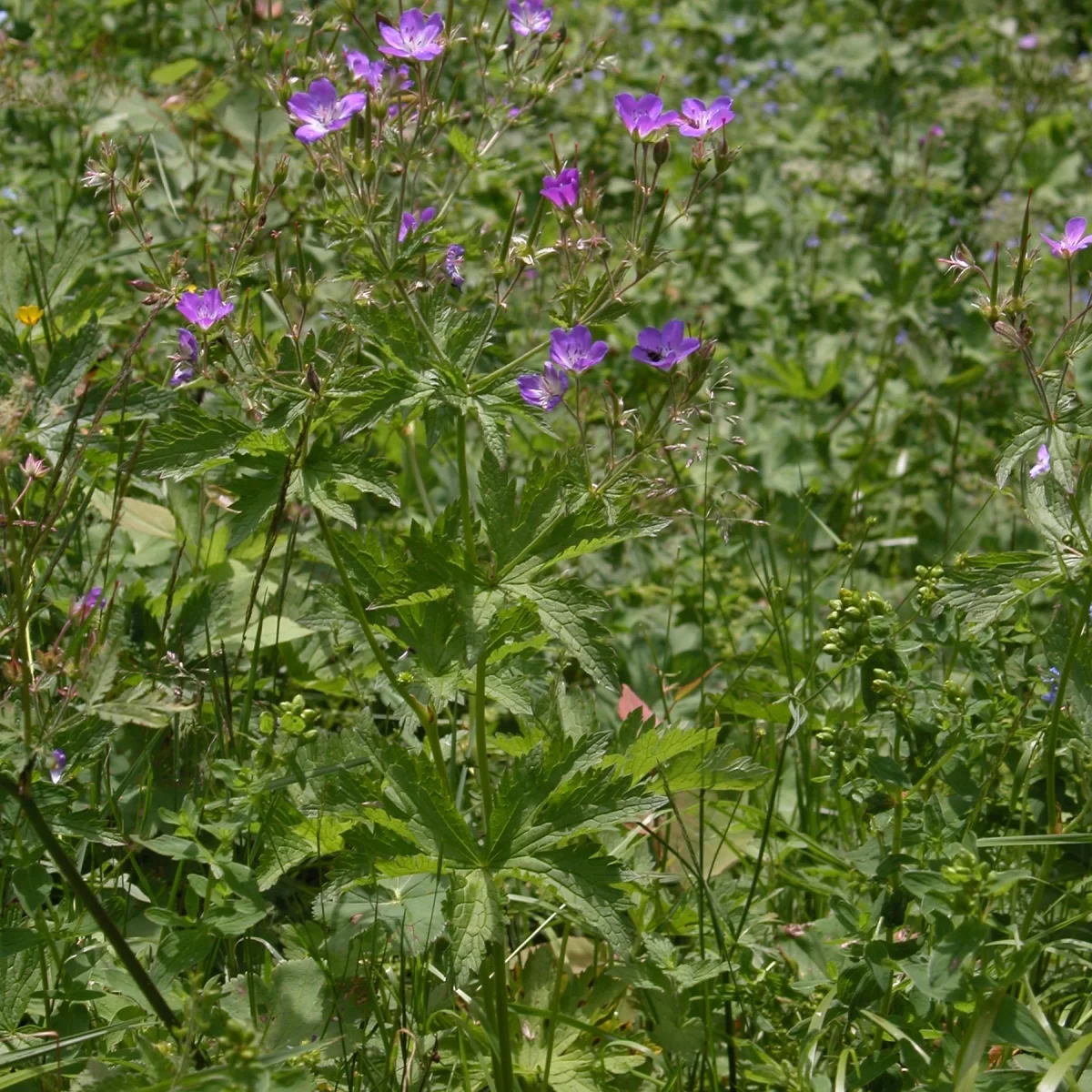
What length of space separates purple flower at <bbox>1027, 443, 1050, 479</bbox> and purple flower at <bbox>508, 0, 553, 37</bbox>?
3.33 feet

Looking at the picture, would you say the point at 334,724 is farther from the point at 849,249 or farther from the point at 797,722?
the point at 849,249

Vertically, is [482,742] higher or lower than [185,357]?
lower

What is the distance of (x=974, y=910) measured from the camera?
5.25 feet

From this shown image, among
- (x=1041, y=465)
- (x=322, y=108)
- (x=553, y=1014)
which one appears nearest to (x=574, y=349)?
(x=322, y=108)

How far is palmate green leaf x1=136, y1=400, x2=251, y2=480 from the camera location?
5.80ft

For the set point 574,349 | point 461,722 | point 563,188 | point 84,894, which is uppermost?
point 563,188

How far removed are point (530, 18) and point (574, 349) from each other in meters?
0.65

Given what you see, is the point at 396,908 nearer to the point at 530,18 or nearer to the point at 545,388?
the point at 545,388

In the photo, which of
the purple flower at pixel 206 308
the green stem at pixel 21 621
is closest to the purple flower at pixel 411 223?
the purple flower at pixel 206 308

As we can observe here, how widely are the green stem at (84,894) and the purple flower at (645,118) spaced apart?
118 cm

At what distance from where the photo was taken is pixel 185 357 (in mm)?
1816

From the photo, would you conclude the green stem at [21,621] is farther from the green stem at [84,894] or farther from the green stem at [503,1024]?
the green stem at [503,1024]

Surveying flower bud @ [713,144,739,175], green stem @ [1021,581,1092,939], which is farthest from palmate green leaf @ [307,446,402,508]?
green stem @ [1021,581,1092,939]

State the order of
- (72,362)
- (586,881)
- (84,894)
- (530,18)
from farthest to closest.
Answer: (72,362)
(530,18)
(586,881)
(84,894)
